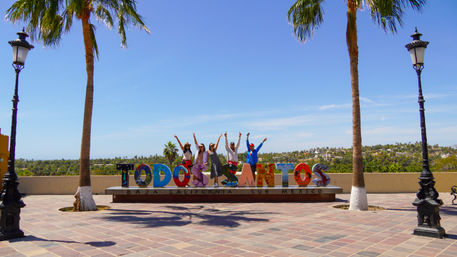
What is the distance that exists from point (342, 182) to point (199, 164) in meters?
9.29

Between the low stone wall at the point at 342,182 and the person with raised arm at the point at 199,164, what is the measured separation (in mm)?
5519

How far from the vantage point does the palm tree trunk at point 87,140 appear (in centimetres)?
1278

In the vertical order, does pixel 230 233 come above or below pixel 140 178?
below

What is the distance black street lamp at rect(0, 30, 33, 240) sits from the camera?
7918mm

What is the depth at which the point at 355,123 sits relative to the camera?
42.1 ft

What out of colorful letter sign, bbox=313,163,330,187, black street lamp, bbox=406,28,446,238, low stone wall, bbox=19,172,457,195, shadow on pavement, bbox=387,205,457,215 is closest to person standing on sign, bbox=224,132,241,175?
colorful letter sign, bbox=313,163,330,187

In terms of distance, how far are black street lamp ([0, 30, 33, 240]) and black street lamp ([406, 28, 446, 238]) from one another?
10.1 metres

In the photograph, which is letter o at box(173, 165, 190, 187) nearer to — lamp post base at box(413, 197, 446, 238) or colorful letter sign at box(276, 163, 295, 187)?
colorful letter sign at box(276, 163, 295, 187)

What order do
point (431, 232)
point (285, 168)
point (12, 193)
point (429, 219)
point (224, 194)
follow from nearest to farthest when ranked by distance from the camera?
point (431, 232) < point (429, 219) < point (12, 193) < point (224, 194) < point (285, 168)

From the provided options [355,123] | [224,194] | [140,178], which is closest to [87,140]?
[140,178]

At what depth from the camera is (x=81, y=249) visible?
22.5 ft

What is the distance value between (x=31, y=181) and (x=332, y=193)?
18.1 meters

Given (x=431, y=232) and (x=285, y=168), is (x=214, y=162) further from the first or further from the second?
(x=431, y=232)

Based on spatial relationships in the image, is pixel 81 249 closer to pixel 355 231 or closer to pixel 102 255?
pixel 102 255
